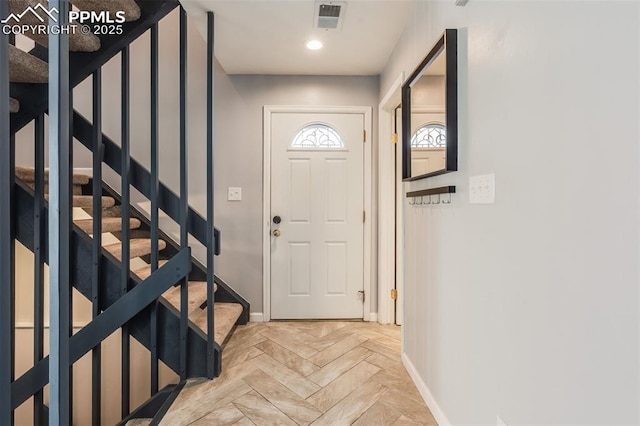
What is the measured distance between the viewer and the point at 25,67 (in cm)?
155

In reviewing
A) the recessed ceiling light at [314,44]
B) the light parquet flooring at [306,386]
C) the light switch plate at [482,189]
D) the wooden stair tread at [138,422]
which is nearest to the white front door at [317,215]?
the light parquet flooring at [306,386]

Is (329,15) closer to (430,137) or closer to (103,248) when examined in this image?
(430,137)

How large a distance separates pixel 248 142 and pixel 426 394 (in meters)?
2.34

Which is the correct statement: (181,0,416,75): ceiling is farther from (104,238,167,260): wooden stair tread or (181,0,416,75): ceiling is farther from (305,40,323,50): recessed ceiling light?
(104,238,167,260): wooden stair tread

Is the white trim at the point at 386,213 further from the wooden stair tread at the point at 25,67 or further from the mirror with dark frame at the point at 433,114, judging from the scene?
the wooden stair tread at the point at 25,67

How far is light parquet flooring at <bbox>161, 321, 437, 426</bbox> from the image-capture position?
5.35 ft

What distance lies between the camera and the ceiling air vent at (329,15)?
193cm

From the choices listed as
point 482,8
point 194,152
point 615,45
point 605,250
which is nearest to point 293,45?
point 194,152

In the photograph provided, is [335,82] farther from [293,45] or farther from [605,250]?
[605,250]

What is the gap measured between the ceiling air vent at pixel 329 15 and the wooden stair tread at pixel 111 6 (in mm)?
1014

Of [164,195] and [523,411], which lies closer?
[523,411]

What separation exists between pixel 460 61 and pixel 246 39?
1.58 meters

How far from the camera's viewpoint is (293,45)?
2.42m

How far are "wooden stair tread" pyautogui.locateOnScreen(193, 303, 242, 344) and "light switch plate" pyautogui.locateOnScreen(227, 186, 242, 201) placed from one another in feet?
3.07
